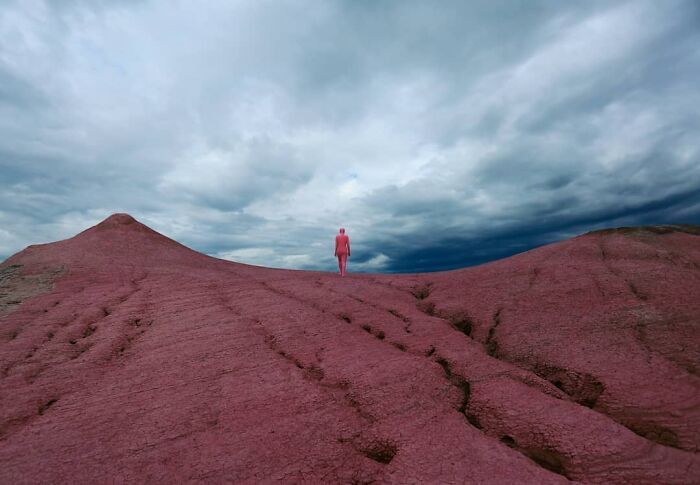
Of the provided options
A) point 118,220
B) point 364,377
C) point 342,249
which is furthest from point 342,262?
point 118,220

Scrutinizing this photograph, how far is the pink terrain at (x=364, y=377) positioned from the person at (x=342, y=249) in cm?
419

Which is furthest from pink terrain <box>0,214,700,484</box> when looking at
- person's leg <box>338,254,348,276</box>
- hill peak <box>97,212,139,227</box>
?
hill peak <box>97,212,139,227</box>

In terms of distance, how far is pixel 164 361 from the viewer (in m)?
9.70

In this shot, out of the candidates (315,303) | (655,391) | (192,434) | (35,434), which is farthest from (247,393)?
(655,391)

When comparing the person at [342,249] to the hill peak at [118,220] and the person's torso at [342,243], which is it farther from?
the hill peak at [118,220]

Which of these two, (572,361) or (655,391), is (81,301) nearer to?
(572,361)

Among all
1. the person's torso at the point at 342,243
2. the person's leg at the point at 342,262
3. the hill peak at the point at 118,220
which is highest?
the hill peak at the point at 118,220

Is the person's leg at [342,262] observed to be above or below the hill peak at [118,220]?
below

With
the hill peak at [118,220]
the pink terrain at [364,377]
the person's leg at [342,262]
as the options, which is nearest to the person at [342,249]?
the person's leg at [342,262]

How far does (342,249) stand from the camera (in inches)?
789

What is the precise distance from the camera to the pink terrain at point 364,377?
6.60 metres

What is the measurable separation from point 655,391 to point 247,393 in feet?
28.3

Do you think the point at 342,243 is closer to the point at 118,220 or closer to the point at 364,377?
the point at 364,377

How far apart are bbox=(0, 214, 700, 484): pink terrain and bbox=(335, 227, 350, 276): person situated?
165 inches
